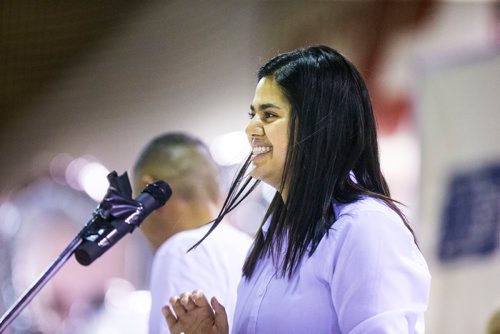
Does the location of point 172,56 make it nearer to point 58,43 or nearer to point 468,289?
point 58,43

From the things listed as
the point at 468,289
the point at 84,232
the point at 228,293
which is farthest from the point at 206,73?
the point at 84,232

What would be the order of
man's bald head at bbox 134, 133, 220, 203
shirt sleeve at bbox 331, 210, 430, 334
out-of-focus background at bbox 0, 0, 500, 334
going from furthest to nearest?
out-of-focus background at bbox 0, 0, 500, 334, man's bald head at bbox 134, 133, 220, 203, shirt sleeve at bbox 331, 210, 430, 334

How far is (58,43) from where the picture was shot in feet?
8.45

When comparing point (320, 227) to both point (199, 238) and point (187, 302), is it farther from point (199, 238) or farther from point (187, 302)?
point (199, 238)

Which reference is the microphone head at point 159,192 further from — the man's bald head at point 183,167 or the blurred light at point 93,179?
the blurred light at point 93,179

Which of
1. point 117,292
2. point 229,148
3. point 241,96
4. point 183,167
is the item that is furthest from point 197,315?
point 117,292

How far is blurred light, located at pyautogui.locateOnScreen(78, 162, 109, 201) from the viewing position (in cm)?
Answer: 274

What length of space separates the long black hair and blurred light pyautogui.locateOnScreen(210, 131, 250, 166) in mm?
809

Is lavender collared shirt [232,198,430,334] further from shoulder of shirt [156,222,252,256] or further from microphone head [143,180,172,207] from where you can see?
shoulder of shirt [156,222,252,256]

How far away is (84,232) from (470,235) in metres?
1.13

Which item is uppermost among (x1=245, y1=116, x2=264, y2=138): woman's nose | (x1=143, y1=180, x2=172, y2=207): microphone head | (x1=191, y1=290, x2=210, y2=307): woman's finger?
(x1=245, y1=116, x2=264, y2=138): woman's nose

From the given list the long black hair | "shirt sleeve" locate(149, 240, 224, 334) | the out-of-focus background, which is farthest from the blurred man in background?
the long black hair

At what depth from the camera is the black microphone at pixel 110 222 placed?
1271 mm

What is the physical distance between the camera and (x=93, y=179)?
2908 mm
